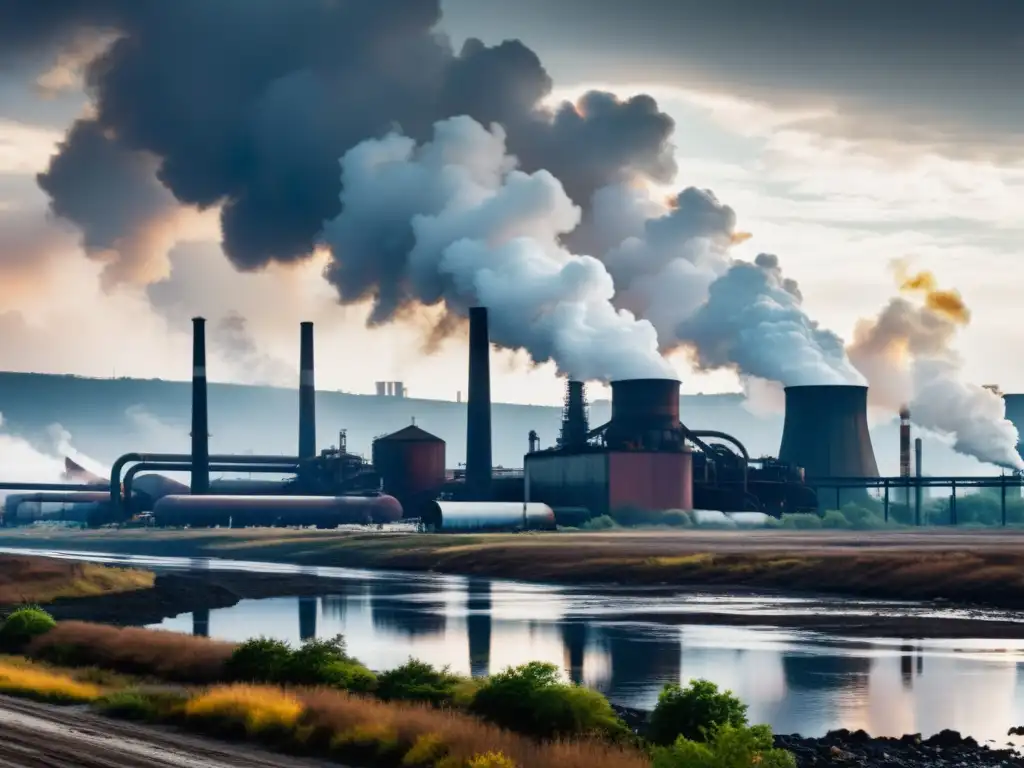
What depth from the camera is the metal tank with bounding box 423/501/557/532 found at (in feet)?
440

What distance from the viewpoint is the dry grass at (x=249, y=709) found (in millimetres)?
27797

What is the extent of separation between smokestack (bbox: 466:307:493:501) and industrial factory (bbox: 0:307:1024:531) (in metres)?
0.12

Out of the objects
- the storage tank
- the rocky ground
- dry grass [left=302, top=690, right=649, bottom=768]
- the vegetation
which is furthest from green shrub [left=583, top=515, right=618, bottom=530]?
dry grass [left=302, top=690, right=649, bottom=768]

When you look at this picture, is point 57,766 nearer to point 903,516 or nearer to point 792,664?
point 792,664

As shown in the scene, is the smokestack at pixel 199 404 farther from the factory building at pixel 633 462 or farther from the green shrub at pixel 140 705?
the green shrub at pixel 140 705

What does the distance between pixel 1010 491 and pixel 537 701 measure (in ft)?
491

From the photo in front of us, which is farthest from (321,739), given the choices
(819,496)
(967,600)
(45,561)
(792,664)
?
(819,496)

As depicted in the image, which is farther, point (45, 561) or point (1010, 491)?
point (1010, 491)

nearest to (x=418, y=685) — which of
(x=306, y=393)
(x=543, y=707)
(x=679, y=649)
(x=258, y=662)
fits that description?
(x=258, y=662)

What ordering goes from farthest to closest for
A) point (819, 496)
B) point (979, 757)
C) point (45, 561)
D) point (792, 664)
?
Answer: point (819, 496)
point (45, 561)
point (792, 664)
point (979, 757)

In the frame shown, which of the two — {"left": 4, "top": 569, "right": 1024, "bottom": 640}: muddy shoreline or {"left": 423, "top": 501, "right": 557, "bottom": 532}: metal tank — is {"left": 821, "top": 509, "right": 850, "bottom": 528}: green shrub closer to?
{"left": 423, "top": 501, "right": 557, "bottom": 532}: metal tank

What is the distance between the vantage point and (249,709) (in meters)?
28.5

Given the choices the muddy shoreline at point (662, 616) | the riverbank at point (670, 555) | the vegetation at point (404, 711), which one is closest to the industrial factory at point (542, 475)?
Result: the riverbank at point (670, 555)

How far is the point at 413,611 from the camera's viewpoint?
203 ft
